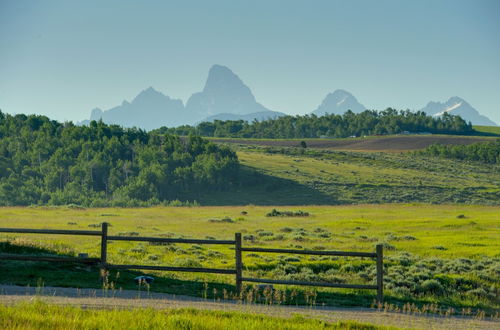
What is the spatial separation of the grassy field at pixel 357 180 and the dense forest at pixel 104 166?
6255 mm

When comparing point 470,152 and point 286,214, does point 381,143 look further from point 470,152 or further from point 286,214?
point 286,214

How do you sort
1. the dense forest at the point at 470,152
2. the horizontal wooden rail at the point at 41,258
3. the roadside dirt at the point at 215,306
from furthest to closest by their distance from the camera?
the dense forest at the point at 470,152 → the horizontal wooden rail at the point at 41,258 → the roadside dirt at the point at 215,306

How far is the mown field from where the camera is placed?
70.3 ft

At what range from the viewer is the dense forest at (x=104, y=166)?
111m

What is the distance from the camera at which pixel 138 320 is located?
12.8 m

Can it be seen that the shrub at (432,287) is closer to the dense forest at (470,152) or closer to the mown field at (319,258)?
the mown field at (319,258)

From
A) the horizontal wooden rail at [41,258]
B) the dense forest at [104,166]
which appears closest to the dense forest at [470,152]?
the dense forest at [104,166]

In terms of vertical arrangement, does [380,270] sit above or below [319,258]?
above

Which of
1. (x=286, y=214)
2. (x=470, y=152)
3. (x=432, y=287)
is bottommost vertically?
(x=432, y=287)

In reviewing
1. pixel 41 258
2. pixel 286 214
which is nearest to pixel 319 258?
pixel 41 258

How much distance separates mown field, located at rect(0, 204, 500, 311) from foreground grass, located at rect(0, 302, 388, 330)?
3476 mm

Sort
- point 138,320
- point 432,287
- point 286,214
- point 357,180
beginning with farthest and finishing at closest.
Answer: point 357,180, point 286,214, point 432,287, point 138,320

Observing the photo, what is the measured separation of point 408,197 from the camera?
339 feet

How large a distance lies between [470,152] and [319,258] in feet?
474
